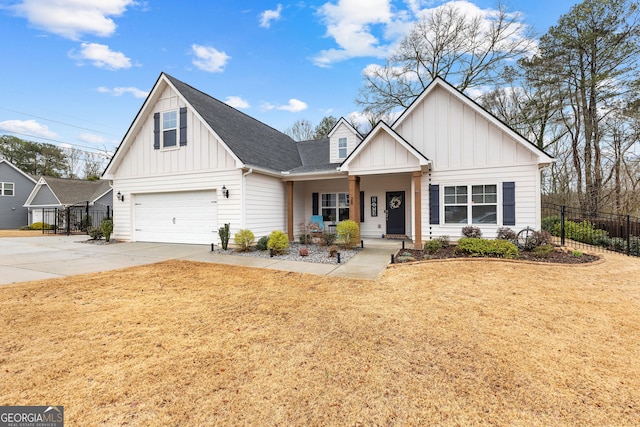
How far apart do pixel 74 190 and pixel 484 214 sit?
32.3 m

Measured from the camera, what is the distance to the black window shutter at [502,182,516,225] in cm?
937

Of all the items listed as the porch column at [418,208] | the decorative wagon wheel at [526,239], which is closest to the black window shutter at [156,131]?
the porch column at [418,208]

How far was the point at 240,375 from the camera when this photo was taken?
8.62 feet

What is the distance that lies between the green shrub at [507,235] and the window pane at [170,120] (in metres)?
12.7

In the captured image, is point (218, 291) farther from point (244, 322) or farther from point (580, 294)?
point (580, 294)

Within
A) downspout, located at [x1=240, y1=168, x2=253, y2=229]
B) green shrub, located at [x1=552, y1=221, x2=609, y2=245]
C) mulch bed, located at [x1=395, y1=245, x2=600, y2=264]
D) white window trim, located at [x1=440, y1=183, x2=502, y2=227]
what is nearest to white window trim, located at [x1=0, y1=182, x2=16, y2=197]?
downspout, located at [x1=240, y1=168, x2=253, y2=229]

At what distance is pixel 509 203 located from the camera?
940cm

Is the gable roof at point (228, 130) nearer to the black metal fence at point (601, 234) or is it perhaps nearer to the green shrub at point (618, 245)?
the black metal fence at point (601, 234)

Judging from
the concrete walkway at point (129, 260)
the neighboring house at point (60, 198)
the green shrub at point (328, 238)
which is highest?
the neighboring house at point (60, 198)

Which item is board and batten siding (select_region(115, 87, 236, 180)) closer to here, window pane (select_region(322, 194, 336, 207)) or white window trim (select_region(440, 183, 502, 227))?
window pane (select_region(322, 194, 336, 207))

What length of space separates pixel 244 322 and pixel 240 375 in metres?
1.28

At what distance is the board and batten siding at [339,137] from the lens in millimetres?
13148

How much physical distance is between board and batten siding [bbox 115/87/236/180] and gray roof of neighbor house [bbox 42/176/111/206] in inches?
591

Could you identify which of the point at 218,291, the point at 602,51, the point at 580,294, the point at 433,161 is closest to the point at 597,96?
the point at 602,51
